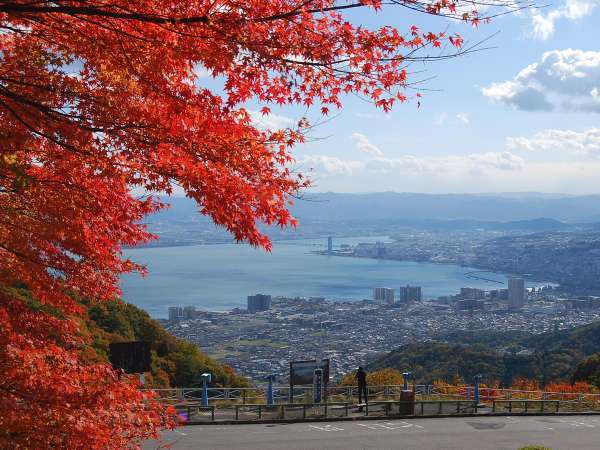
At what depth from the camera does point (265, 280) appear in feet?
499

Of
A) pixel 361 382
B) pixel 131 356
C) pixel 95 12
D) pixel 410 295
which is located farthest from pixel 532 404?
pixel 410 295

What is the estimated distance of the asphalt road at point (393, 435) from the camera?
14133 mm

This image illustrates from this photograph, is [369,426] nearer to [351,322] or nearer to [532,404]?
[532,404]

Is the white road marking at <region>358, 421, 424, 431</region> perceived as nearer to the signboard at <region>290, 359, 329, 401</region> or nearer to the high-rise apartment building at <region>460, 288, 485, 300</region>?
the signboard at <region>290, 359, 329, 401</region>

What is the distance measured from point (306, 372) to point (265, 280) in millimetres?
133570

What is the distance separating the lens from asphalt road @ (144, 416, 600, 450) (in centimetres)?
1413

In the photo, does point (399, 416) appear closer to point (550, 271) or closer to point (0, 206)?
point (0, 206)

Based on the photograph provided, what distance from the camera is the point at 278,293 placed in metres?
128

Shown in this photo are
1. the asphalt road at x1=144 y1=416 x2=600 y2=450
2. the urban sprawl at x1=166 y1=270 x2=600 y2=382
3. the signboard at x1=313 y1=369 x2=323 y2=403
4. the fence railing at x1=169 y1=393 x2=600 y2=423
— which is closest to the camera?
the asphalt road at x1=144 y1=416 x2=600 y2=450

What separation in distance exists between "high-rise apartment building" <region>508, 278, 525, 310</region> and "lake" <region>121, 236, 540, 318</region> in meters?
19.0

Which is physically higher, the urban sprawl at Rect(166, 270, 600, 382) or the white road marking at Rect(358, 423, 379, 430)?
the white road marking at Rect(358, 423, 379, 430)

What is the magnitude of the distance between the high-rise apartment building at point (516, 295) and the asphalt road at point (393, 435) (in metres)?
101

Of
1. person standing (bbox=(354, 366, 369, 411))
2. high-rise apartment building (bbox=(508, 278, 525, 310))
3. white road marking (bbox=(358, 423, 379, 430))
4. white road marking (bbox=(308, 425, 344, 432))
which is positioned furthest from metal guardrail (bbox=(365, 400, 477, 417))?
high-rise apartment building (bbox=(508, 278, 525, 310))

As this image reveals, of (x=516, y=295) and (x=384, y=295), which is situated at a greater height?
(x=384, y=295)
